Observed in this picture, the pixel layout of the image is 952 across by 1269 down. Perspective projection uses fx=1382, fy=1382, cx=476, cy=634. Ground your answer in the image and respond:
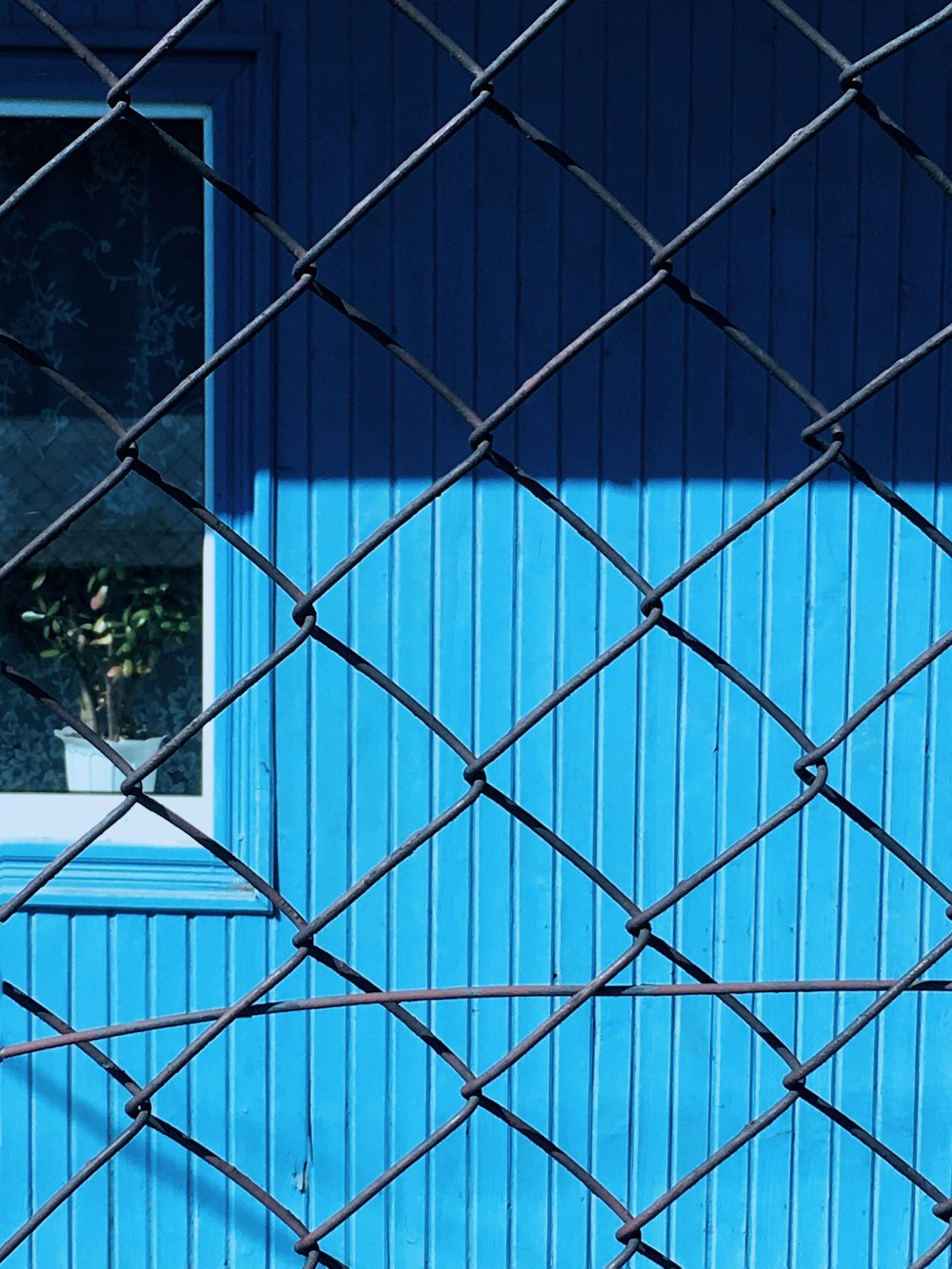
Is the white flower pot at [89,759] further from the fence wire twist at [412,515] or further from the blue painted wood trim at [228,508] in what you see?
the fence wire twist at [412,515]

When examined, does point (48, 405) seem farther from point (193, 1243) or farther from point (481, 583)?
point (193, 1243)

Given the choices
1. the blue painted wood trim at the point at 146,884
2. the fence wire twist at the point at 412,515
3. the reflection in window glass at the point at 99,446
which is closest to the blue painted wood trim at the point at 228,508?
the blue painted wood trim at the point at 146,884

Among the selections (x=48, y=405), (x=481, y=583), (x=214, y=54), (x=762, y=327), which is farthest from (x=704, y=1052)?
(x=214, y=54)

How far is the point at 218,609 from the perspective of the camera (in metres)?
2.63

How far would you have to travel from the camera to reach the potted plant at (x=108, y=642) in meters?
2.78

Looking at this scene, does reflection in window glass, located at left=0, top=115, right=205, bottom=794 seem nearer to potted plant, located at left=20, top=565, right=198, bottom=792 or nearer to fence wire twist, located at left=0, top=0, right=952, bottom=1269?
potted plant, located at left=20, top=565, right=198, bottom=792

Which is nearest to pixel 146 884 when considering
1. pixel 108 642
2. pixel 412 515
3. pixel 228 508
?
pixel 108 642

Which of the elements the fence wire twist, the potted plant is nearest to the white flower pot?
the potted plant

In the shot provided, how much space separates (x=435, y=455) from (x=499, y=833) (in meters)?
0.71

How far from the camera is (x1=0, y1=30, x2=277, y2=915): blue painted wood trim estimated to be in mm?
2504

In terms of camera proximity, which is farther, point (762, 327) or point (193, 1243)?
point (193, 1243)

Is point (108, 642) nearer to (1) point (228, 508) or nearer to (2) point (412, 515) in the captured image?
(1) point (228, 508)

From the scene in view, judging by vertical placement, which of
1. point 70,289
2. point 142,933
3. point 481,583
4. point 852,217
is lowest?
point 142,933

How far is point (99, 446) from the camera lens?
279 cm
